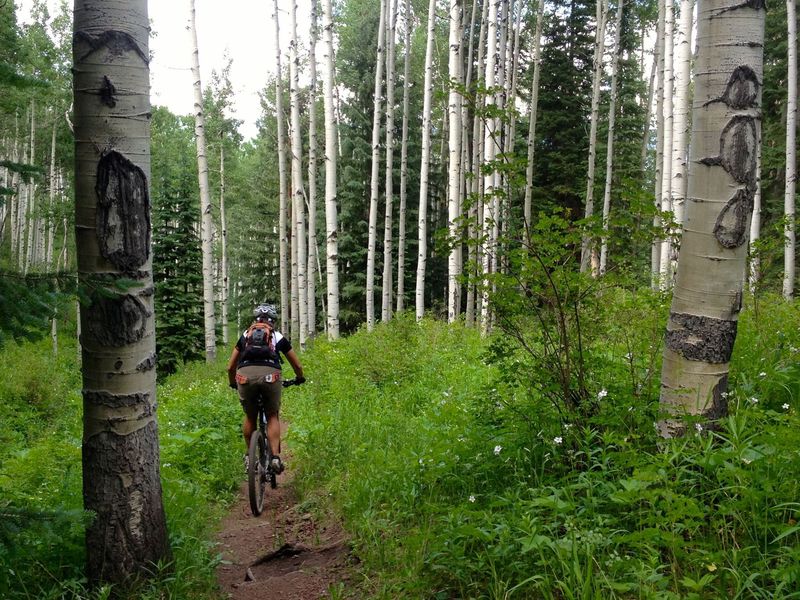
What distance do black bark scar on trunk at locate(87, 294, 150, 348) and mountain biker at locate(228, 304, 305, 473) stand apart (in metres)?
2.60

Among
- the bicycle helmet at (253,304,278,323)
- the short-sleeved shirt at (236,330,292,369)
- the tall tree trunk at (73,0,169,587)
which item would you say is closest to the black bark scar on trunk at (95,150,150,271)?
the tall tree trunk at (73,0,169,587)

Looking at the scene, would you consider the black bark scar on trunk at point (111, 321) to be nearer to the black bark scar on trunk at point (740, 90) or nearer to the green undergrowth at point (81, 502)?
the green undergrowth at point (81, 502)

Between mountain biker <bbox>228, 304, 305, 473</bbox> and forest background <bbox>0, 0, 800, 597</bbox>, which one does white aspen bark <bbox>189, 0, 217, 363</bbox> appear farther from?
mountain biker <bbox>228, 304, 305, 473</bbox>

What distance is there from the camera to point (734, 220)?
298 cm

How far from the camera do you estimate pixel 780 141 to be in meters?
20.0

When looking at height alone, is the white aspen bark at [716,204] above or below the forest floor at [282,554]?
above

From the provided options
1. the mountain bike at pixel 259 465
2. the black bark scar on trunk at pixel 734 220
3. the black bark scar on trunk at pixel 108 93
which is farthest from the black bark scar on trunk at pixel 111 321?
the black bark scar on trunk at pixel 734 220

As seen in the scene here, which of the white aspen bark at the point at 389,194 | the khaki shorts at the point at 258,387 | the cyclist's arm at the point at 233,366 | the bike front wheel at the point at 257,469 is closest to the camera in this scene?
the bike front wheel at the point at 257,469

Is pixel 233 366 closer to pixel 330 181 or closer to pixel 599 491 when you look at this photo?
pixel 599 491

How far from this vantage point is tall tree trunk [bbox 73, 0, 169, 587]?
303 cm

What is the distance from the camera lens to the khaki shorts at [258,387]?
18.5 ft

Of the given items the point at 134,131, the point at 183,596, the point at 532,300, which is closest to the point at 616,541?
the point at 532,300

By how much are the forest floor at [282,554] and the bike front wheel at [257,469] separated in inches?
5.8

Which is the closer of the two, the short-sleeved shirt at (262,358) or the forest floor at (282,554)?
the forest floor at (282,554)
